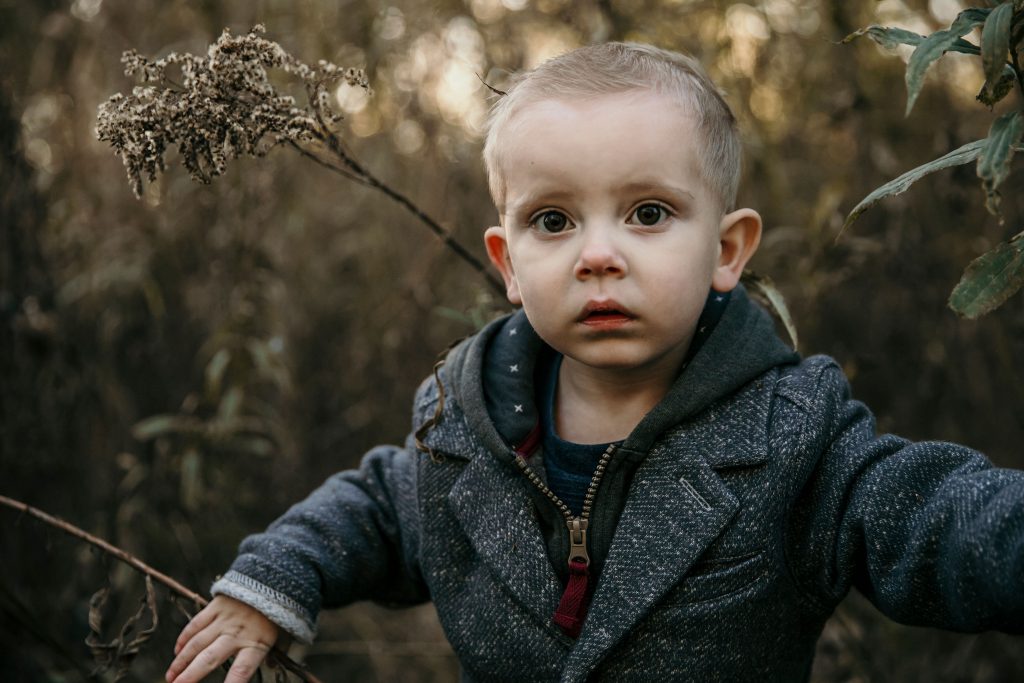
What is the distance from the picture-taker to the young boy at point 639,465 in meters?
1.30

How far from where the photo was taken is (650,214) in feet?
4.37

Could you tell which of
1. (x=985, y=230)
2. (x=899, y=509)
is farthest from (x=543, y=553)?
(x=985, y=230)

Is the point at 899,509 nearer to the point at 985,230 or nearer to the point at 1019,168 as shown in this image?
the point at 1019,168

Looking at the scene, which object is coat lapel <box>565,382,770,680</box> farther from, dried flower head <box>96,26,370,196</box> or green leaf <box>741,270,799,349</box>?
dried flower head <box>96,26,370,196</box>

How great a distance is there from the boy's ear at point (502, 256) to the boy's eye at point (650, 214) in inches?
10.2

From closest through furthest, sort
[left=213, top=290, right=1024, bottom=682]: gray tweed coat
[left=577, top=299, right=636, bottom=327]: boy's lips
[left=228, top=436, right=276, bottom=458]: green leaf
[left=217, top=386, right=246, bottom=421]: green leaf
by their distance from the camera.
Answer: [left=213, top=290, right=1024, bottom=682]: gray tweed coat, [left=577, top=299, right=636, bottom=327]: boy's lips, [left=217, top=386, right=246, bottom=421]: green leaf, [left=228, top=436, right=276, bottom=458]: green leaf

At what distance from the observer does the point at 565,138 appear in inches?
52.0

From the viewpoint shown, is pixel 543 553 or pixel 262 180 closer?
pixel 543 553

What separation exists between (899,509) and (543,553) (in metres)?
0.50

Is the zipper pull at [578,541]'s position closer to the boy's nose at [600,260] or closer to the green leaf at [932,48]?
the boy's nose at [600,260]

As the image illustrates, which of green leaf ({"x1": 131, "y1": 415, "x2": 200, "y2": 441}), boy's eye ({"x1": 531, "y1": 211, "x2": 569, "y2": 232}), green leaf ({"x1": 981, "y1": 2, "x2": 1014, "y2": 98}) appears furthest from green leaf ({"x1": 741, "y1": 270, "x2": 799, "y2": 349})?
green leaf ({"x1": 131, "y1": 415, "x2": 200, "y2": 441})

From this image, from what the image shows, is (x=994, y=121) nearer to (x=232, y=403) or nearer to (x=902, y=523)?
(x=902, y=523)

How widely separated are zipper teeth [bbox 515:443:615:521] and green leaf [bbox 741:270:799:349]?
12.9 inches

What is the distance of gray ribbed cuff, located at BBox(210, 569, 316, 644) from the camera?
1488 millimetres
